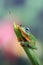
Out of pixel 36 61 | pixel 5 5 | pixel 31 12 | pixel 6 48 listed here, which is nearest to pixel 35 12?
pixel 31 12

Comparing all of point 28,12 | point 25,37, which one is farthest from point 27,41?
point 28,12

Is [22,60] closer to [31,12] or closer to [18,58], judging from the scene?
[18,58]

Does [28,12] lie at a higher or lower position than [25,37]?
higher

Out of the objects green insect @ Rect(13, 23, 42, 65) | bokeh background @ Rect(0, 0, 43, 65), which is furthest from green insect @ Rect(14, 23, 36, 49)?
bokeh background @ Rect(0, 0, 43, 65)

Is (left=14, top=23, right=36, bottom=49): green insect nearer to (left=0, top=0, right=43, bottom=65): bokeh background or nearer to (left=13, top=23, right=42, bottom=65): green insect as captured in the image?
(left=13, top=23, right=42, bottom=65): green insect

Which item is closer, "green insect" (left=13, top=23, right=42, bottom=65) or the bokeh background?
"green insect" (left=13, top=23, right=42, bottom=65)

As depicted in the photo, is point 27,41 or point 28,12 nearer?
point 27,41

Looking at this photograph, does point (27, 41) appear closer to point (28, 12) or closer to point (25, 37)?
point (25, 37)

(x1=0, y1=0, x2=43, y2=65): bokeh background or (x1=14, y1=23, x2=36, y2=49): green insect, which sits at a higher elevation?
(x1=0, y1=0, x2=43, y2=65): bokeh background
